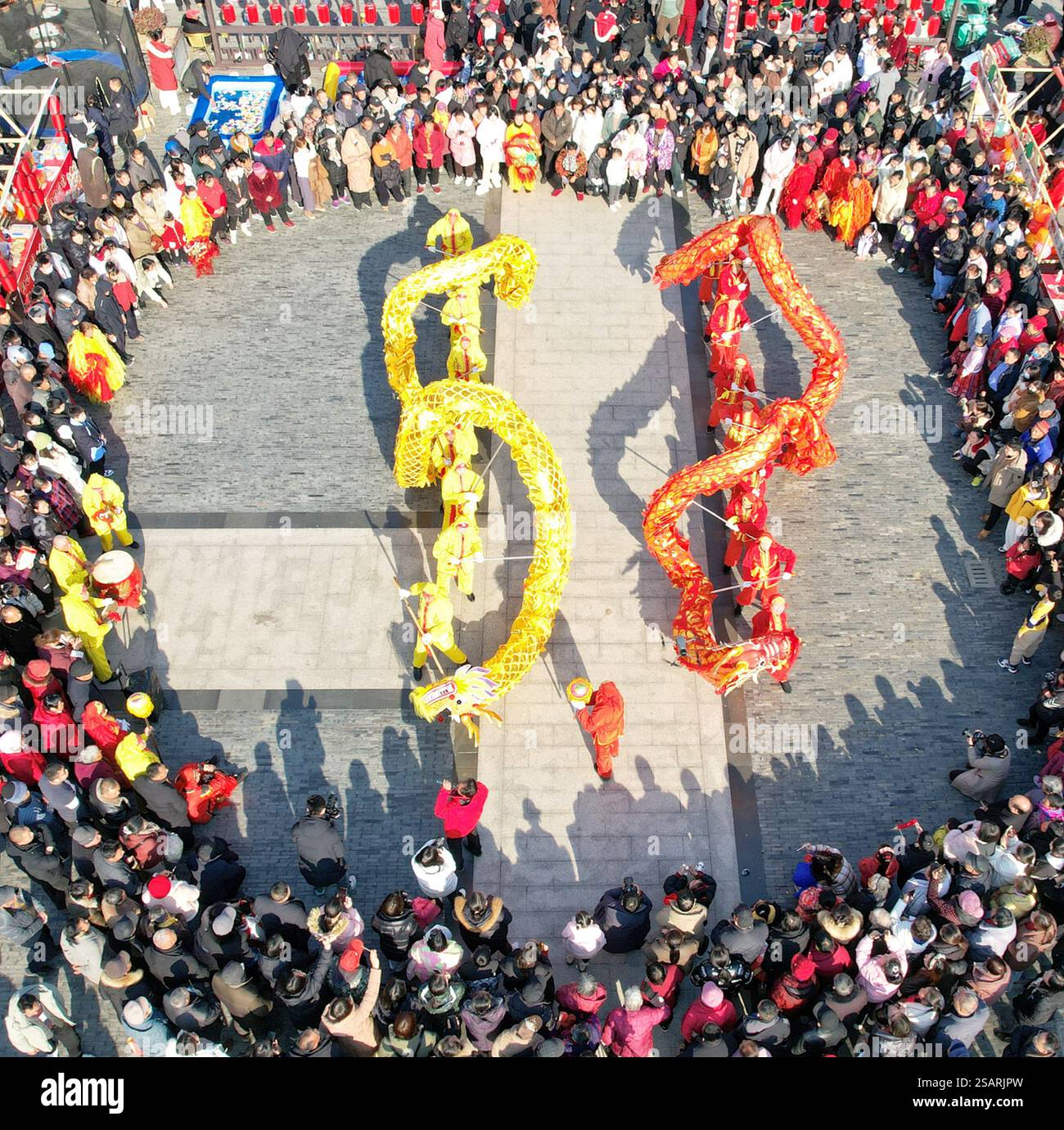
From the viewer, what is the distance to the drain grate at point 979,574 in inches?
653

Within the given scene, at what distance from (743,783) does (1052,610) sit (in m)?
4.79

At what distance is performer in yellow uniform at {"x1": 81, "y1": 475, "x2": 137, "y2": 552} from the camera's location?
15.6 m

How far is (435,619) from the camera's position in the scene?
1414 centimetres

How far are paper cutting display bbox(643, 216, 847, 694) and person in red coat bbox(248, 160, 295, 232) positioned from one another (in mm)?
7327

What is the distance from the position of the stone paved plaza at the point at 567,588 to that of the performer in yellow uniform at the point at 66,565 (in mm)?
1538

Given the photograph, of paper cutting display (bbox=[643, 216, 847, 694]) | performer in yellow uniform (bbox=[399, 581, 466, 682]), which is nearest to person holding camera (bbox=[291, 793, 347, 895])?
performer in yellow uniform (bbox=[399, 581, 466, 682])

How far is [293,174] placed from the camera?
21.7 m

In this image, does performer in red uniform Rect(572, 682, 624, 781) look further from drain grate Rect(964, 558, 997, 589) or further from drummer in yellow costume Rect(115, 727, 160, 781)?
drain grate Rect(964, 558, 997, 589)

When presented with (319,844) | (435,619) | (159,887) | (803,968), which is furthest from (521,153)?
(803,968)

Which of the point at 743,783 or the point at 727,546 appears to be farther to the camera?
the point at 727,546

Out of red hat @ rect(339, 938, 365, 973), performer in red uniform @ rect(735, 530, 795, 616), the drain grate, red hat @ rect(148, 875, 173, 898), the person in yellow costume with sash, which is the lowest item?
red hat @ rect(339, 938, 365, 973)

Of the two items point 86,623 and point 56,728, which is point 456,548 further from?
point 56,728

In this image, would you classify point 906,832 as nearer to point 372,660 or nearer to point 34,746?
point 372,660
